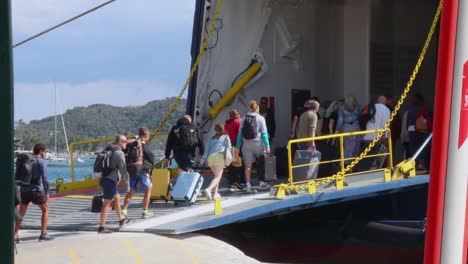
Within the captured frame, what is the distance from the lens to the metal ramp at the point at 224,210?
408 inches

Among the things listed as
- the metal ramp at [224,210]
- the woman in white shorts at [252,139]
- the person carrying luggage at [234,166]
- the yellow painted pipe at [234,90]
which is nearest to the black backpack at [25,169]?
the metal ramp at [224,210]

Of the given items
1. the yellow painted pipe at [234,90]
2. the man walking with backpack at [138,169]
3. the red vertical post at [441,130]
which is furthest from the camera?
the yellow painted pipe at [234,90]

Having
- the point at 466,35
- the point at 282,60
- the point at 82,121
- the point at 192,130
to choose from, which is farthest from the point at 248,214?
the point at 82,121

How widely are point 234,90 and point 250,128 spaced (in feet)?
9.74

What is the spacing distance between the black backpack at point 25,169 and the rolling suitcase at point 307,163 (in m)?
3.62

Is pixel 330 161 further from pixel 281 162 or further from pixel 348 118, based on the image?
pixel 281 162

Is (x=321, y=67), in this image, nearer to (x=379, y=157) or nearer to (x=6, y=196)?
(x=379, y=157)

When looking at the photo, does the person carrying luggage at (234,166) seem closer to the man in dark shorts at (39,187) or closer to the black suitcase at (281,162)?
the black suitcase at (281,162)

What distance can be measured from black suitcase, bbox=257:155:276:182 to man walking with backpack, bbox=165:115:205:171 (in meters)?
0.87

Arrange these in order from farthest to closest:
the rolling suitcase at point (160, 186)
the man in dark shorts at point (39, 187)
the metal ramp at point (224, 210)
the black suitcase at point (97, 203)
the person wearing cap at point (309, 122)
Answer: the person wearing cap at point (309, 122), the rolling suitcase at point (160, 186), the black suitcase at point (97, 203), the man in dark shorts at point (39, 187), the metal ramp at point (224, 210)

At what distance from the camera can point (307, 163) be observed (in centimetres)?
1189

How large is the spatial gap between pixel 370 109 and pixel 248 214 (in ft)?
9.86

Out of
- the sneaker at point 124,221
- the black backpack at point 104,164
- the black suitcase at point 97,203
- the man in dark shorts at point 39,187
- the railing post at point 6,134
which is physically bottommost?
the sneaker at point 124,221

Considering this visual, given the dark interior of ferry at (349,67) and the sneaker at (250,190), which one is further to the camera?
the dark interior of ferry at (349,67)
